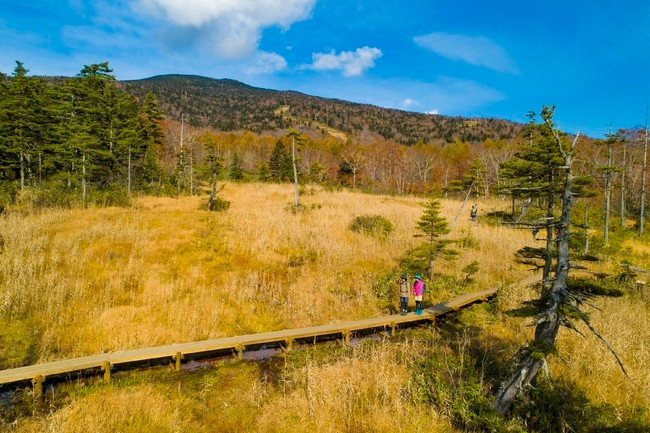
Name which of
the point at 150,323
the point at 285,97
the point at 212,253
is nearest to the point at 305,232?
the point at 212,253

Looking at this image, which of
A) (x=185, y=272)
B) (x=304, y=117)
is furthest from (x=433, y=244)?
(x=304, y=117)

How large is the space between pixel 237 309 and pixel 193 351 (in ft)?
10.1

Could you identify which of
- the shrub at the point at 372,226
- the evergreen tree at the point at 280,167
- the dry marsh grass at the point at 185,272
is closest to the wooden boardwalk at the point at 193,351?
the dry marsh grass at the point at 185,272

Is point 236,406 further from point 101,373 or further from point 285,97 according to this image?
point 285,97

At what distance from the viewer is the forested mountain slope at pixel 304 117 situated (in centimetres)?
12013

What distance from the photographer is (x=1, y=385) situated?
6.95m

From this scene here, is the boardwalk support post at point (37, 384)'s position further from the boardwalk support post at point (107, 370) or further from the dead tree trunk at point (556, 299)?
the dead tree trunk at point (556, 299)

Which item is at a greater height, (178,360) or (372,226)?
(372,226)

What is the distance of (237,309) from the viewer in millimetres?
11320

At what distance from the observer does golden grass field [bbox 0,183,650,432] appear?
21.5 feet

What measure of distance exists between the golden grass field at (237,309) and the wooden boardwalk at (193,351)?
56 cm

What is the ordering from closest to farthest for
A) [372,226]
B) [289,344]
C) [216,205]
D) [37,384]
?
[37,384] < [289,344] < [372,226] < [216,205]

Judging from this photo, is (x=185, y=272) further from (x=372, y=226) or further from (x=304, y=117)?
(x=304, y=117)

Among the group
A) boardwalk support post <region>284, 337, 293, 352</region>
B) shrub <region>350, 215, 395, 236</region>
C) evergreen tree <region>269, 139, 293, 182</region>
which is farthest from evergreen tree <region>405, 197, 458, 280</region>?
evergreen tree <region>269, 139, 293, 182</region>
